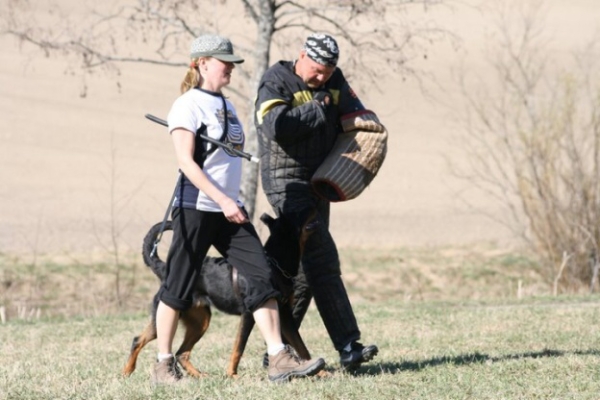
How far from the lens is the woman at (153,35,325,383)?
640cm

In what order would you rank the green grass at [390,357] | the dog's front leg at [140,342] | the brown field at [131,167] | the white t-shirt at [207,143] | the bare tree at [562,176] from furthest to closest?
the brown field at [131,167], the bare tree at [562,176], the dog's front leg at [140,342], the white t-shirt at [207,143], the green grass at [390,357]

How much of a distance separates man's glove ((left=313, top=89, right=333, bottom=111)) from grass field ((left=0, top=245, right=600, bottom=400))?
162 cm

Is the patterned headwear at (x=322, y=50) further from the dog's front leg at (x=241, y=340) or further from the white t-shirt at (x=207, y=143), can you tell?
the dog's front leg at (x=241, y=340)

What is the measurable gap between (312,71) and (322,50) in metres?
0.16

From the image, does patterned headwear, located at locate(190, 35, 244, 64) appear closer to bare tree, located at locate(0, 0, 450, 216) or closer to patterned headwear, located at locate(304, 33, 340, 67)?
patterned headwear, located at locate(304, 33, 340, 67)

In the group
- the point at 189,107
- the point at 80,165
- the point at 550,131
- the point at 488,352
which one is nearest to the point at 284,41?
the point at 550,131

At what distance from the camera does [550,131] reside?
51.1 ft

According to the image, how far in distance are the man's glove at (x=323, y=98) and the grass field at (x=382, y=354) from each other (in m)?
1.62

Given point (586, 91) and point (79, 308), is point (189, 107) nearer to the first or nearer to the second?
point (79, 308)

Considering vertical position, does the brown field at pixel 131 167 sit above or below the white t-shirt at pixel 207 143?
below

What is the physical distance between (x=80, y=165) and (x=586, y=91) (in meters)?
20.4

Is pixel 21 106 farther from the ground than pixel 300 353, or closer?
closer

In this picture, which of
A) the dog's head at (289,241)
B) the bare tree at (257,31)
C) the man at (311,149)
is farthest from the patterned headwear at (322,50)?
the bare tree at (257,31)

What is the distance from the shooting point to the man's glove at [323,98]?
688cm
